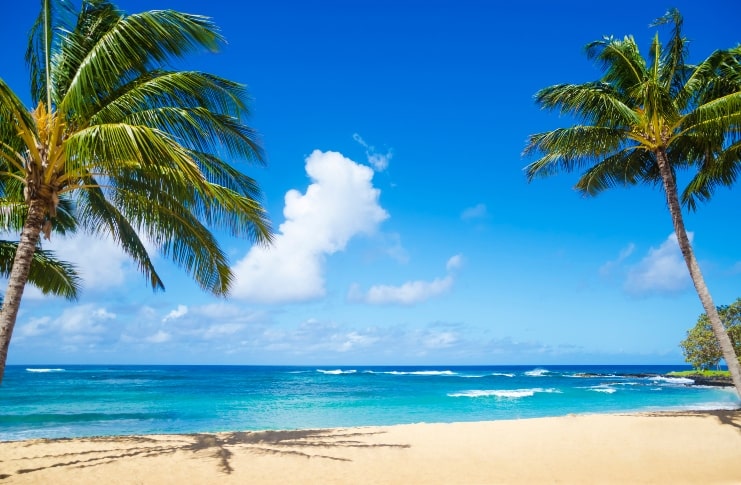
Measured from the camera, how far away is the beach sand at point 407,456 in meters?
6.70

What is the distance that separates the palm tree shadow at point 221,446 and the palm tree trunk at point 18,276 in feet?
8.82

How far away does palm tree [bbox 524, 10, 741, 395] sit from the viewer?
9.80 m

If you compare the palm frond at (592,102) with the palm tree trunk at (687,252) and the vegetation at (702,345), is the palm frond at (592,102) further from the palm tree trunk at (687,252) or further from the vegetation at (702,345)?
the vegetation at (702,345)

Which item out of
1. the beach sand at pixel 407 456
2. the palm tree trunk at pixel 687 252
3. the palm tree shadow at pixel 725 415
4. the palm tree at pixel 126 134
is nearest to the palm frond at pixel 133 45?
the palm tree at pixel 126 134

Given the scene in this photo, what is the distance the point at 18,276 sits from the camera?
554 cm

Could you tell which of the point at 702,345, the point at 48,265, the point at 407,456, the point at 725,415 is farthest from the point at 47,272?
the point at 702,345

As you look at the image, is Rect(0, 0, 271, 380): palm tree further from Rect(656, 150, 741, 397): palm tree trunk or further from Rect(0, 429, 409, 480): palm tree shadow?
Rect(656, 150, 741, 397): palm tree trunk

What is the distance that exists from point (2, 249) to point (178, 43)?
6.26 meters

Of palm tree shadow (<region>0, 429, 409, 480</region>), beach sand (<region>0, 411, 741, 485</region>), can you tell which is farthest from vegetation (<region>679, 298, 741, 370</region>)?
palm tree shadow (<region>0, 429, 409, 480</region>)

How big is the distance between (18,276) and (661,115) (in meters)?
11.9

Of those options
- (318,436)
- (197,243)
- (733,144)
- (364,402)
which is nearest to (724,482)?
(318,436)

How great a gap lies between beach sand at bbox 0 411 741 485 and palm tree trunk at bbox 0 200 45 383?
241 centimetres

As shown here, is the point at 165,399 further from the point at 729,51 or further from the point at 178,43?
the point at 729,51

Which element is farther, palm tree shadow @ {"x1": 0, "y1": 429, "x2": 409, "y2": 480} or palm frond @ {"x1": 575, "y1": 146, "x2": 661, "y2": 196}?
palm frond @ {"x1": 575, "y1": 146, "x2": 661, "y2": 196}
